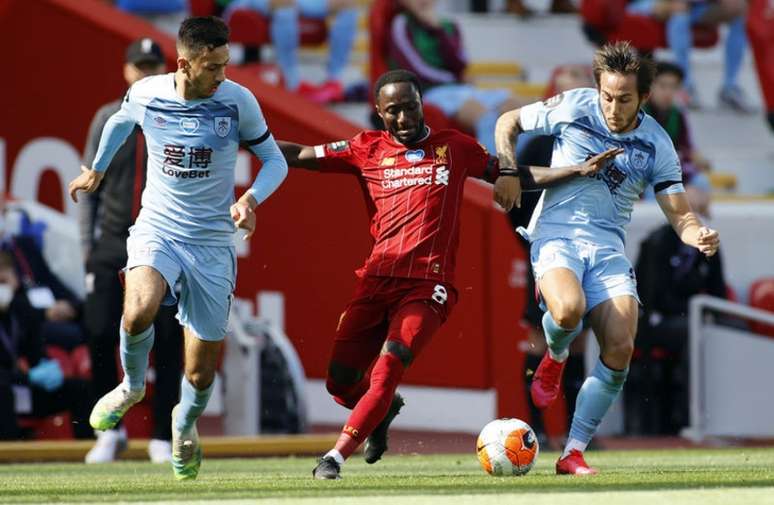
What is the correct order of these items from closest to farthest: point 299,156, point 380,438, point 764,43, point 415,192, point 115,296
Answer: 1. point 415,192
2. point 299,156
3. point 380,438
4. point 115,296
5. point 764,43

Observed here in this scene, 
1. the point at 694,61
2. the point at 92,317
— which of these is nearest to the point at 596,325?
the point at 92,317

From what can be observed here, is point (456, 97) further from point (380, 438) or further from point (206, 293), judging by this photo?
point (206, 293)

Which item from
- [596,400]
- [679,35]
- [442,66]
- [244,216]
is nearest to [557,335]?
[596,400]

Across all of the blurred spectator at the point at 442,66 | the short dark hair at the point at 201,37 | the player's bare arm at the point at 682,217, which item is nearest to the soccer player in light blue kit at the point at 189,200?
the short dark hair at the point at 201,37

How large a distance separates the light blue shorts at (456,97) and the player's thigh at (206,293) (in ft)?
22.9

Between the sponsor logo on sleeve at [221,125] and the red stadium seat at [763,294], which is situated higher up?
the sponsor logo on sleeve at [221,125]

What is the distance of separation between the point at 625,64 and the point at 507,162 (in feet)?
2.61

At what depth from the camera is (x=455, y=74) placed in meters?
17.4

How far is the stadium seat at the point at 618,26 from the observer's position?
18500mm

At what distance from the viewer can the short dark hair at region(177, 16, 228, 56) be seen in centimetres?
954

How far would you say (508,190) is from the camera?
9922 millimetres

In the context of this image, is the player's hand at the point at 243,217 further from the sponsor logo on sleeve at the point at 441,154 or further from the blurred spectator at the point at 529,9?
the blurred spectator at the point at 529,9

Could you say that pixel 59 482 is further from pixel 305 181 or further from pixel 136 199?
pixel 305 181

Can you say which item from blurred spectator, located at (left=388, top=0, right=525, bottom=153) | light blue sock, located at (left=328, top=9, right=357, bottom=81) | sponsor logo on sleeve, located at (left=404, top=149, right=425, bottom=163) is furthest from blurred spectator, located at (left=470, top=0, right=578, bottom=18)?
sponsor logo on sleeve, located at (left=404, top=149, right=425, bottom=163)
